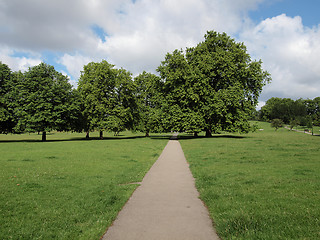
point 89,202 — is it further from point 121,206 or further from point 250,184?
point 250,184

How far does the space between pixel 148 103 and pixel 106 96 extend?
14660 mm

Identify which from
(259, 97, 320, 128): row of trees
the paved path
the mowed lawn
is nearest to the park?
the mowed lawn

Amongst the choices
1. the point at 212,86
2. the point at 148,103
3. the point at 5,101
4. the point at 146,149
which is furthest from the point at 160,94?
the point at 5,101

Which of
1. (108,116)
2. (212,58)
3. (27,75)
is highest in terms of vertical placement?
(212,58)

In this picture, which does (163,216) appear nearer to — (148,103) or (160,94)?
(160,94)

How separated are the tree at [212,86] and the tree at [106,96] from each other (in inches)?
362

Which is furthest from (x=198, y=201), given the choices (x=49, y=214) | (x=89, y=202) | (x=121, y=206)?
(x=49, y=214)

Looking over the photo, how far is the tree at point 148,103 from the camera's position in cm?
4456

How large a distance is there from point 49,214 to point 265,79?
4891cm

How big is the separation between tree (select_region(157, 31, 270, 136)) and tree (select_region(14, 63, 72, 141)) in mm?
21119

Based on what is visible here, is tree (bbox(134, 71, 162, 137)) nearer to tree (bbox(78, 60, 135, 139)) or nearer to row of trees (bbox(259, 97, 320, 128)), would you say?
tree (bbox(78, 60, 135, 139))

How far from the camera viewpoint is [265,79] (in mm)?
45969

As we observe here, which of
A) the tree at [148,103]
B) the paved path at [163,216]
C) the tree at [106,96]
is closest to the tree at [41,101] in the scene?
the tree at [106,96]

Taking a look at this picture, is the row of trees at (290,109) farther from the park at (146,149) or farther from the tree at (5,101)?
the tree at (5,101)
